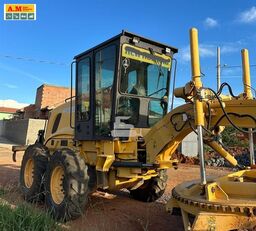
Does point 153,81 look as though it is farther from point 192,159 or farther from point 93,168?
point 192,159

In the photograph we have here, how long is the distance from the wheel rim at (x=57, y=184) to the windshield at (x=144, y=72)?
1936 millimetres

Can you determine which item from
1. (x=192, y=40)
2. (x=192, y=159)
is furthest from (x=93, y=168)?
(x=192, y=159)

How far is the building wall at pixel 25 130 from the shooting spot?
2827cm

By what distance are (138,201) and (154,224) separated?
1736 millimetres

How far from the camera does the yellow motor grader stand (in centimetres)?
525

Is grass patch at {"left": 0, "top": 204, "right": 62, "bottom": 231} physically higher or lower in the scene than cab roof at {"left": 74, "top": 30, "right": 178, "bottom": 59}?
lower

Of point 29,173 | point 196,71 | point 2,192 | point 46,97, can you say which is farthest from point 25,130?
point 196,71

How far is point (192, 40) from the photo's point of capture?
14.6 feet

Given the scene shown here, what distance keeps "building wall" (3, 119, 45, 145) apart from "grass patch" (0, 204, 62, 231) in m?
23.3

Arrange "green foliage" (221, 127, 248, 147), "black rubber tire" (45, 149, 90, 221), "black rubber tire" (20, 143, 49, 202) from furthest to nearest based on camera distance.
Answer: "green foliage" (221, 127, 248, 147)
"black rubber tire" (20, 143, 49, 202)
"black rubber tire" (45, 149, 90, 221)

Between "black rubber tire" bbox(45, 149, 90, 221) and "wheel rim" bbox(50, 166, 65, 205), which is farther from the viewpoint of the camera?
"wheel rim" bbox(50, 166, 65, 205)

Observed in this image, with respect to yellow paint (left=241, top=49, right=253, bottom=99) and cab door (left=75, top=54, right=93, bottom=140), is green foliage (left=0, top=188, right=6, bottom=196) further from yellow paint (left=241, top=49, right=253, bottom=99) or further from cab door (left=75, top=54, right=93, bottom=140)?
yellow paint (left=241, top=49, right=253, bottom=99)

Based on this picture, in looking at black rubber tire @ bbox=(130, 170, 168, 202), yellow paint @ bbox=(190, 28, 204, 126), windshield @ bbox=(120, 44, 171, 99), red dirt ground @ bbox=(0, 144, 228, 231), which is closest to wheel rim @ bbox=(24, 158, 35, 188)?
red dirt ground @ bbox=(0, 144, 228, 231)

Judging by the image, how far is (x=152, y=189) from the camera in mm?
7637
